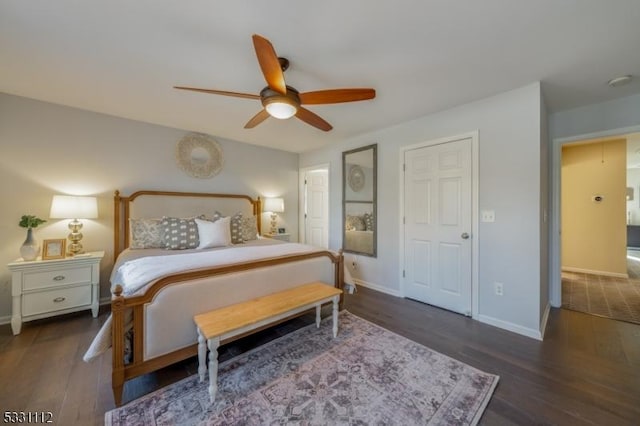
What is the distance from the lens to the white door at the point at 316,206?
478 cm


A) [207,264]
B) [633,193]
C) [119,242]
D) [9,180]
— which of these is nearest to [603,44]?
[207,264]

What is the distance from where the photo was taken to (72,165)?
2.91 m

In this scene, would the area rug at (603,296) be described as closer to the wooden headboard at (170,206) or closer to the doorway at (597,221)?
the doorway at (597,221)

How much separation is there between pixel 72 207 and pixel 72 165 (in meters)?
0.60

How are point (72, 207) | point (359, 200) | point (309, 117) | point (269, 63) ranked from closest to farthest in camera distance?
point (269, 63)
point (309, 117)
point (72, 207)
point (359, 200)

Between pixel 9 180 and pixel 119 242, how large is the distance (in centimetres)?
117

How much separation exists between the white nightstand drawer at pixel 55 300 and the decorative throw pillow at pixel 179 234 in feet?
2.91

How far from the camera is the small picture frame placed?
8.39 feet

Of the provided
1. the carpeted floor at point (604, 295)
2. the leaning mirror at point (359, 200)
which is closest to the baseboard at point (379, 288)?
the leaning mirror at point (359, 200)

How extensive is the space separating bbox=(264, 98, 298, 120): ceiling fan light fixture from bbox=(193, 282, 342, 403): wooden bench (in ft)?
5.02

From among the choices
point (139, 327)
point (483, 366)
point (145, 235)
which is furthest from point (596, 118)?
point (145, 235)

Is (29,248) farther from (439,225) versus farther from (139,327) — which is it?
(439,225)

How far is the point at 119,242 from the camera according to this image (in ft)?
10.4

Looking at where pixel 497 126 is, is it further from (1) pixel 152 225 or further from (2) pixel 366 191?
(1) pixel 152 225
